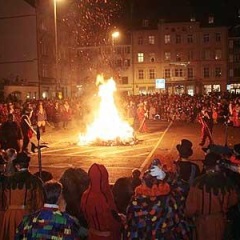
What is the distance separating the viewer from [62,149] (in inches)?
718

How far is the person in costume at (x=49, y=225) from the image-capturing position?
418cm

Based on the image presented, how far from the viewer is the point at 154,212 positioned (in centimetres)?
461

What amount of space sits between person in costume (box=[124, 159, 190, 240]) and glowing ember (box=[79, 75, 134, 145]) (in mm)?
14223

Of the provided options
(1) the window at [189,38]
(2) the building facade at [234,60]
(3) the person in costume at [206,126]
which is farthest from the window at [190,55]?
(3) the person in costume at [206,126]

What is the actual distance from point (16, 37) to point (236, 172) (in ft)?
156

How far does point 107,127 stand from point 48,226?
53.8 feet

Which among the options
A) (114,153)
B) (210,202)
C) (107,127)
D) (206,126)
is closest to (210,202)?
(210,202)

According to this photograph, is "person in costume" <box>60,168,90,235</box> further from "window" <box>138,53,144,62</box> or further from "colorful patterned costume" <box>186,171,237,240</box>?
"window" <box>138,53,144,62</box>

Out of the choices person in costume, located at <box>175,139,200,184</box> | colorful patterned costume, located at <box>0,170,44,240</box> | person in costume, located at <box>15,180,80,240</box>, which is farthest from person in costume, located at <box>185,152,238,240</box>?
colorful patterned costume, located at <box>0,170,44,240</box>

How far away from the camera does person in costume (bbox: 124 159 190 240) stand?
462cm

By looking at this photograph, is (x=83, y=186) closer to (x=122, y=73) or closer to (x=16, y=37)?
(x=16, y=37)

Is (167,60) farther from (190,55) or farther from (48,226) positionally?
(48,226)

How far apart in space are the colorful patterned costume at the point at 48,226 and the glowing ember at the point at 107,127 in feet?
48.0

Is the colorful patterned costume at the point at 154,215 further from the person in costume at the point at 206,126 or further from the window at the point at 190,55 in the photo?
the window at the point at 190,55
